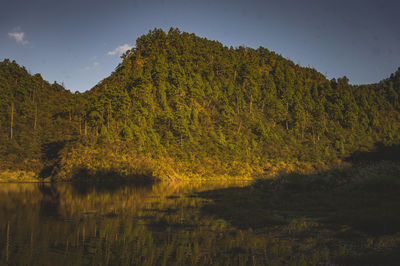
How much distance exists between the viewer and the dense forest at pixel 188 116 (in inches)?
2341

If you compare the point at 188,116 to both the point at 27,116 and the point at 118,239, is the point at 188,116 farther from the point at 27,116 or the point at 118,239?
the point at 118,239

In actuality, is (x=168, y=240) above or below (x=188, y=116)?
below

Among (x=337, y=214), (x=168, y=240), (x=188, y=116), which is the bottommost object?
(x=168, y=240)

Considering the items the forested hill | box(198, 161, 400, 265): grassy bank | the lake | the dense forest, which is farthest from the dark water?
the forested hill

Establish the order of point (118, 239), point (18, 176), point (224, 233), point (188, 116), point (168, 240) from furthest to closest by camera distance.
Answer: point (188, 116), point (18, 176), point (224, 233), point (118, 239), point (168, 240)

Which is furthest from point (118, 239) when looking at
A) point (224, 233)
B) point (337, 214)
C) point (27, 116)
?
point (27, 116)

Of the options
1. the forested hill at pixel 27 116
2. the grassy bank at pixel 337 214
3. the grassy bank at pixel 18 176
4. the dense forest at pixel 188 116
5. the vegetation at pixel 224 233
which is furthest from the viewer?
the dense forest at pixel 188 116

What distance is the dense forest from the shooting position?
59.5 metres

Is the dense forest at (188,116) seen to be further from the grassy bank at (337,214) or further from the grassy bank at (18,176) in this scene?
the grassy bank at (337,214)

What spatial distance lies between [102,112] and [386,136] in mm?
88696

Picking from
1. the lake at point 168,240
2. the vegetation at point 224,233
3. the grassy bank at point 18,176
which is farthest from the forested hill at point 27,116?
the lake at point 168,240

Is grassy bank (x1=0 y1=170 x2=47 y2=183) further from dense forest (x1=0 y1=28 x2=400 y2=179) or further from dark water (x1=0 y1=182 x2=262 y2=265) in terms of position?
dark water (x1=0 y1=182 x2=262 y2=265)

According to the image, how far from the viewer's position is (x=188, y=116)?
78.3 metres

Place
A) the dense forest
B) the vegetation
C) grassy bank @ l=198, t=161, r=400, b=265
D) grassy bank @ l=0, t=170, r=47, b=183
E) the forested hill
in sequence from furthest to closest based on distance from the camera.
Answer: the dense forest, the forested hill, grassy bank @ l=0, t=170, r=47, b=183, grassy bank @ l=198, t=161, r=400, b=265, the vegetation
